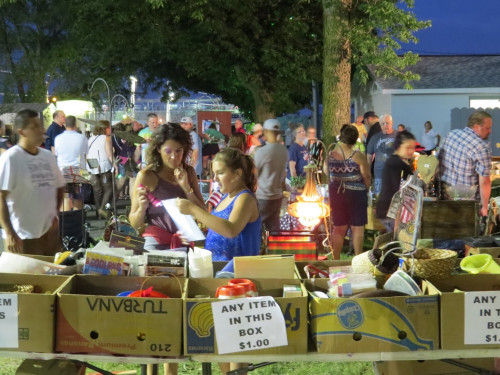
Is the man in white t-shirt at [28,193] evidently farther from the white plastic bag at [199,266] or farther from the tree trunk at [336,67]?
the tree trunk at [336,67]

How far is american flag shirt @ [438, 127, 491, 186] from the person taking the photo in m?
7.23

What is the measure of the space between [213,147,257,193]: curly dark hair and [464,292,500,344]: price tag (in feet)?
5.55

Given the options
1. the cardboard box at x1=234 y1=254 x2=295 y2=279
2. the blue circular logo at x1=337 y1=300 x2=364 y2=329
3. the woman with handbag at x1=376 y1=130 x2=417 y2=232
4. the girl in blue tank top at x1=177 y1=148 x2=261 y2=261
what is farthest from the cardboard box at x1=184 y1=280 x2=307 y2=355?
the woman with handbag at x1=376 y1=130 x2=417 y2=232

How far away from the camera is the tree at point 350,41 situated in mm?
14562

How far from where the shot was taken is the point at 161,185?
505cm

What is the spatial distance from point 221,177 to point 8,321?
166 cm

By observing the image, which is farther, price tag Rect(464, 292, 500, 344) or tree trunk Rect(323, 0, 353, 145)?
tree trunk Rect(323, 0, 353, 145)

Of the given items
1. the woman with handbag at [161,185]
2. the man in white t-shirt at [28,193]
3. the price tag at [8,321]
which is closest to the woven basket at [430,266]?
the price tag at [8,321]

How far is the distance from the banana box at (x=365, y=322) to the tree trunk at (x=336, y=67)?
11.2 metres

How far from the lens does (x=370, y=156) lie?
36.1ft

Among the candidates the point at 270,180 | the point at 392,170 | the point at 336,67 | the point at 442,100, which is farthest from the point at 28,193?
the point at 442,100

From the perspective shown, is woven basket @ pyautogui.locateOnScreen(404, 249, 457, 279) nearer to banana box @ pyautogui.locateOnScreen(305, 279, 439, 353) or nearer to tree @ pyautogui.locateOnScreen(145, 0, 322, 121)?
banana box @ pyautogui.locateOnScreen(305, 279, 439, 353)

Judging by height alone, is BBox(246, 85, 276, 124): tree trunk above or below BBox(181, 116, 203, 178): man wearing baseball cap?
above

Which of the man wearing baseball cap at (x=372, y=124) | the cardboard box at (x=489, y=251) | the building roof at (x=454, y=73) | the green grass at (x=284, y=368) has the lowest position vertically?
the green grass at (x=284, y=368)
